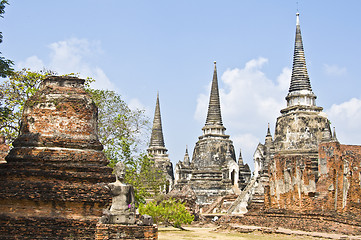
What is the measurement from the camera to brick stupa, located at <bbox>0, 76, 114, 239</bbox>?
9.98 m

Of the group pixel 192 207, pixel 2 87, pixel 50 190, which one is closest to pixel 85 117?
pixel 50 190

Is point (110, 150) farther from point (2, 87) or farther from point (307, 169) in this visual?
point (307, 169)

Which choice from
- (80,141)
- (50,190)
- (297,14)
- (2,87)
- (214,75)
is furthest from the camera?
(214,75)

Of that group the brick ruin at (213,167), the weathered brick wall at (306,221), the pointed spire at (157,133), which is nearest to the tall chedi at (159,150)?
the pointed spire at (157,133)

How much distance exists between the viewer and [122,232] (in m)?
8.65

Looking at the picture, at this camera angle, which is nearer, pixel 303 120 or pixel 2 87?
pixel 2 87

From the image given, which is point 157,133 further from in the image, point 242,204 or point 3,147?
point 3,147

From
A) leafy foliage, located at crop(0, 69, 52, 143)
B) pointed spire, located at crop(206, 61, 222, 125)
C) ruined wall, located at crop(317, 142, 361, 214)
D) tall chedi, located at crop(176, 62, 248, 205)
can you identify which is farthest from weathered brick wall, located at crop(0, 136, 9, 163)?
pointed spire, located at crop(206, 61, 222, 125)

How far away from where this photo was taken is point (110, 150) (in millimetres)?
16969

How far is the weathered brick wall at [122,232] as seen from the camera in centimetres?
859

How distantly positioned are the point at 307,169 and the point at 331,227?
363 cm

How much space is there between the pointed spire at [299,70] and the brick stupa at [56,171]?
78.5 ft

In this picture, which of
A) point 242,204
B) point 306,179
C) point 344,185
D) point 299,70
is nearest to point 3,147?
point 306,179

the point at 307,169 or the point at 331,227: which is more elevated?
the point at 307,169
